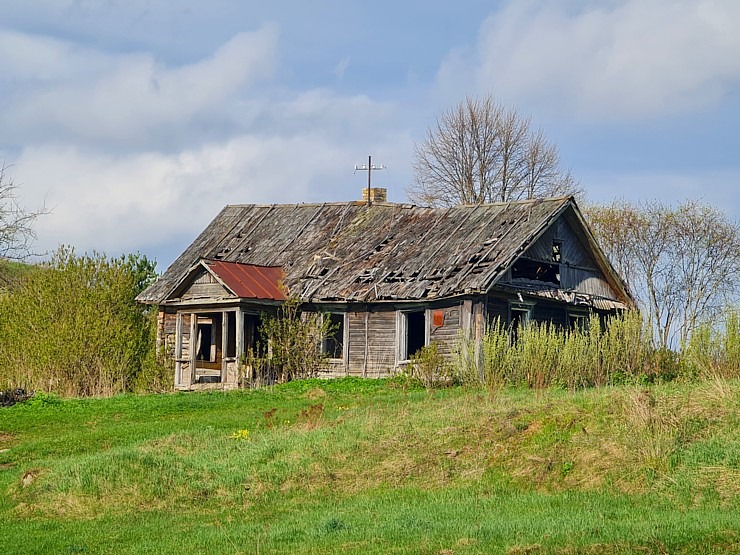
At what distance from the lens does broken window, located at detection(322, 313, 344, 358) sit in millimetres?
29475

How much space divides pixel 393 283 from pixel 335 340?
8.39 feet

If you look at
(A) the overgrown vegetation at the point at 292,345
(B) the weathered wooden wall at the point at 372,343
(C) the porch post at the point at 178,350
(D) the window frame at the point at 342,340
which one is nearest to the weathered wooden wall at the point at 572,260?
(B) the weathered wooden wall at the point at 372,343

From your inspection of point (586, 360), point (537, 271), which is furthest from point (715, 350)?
point (537, 271)

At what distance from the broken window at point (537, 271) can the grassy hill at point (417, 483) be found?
11253 mm

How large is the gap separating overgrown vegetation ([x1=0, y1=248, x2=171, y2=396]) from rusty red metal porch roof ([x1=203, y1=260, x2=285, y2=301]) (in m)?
3.52

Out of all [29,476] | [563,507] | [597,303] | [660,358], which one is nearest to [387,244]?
[597,303]

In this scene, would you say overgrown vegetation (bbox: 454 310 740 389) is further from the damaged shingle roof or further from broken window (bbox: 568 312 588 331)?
broken window (bbox: 568 312 588 331)

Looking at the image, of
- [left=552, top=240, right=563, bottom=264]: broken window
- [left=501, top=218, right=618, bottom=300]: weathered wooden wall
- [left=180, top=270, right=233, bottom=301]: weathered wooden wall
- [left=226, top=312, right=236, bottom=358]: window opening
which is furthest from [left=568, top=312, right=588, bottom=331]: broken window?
[left=180, top=270, right=233, bottom=301]: weathered wooden wall

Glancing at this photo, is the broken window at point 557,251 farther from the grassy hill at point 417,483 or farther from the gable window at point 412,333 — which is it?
the grassy hill at point 417,483

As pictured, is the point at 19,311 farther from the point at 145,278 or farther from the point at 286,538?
the point at 286,538

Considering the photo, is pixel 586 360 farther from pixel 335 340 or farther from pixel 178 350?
pixel 178 350

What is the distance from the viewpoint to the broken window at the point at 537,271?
29688mm

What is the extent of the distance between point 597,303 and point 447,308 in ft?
21.4

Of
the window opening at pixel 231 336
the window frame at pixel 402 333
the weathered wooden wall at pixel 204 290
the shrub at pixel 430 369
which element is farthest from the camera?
the window opening at pixel 231 336
